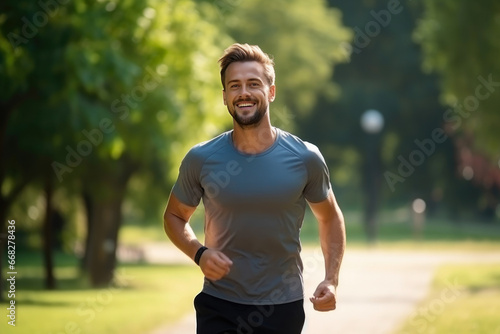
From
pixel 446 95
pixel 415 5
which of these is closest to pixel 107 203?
pixel 446 95

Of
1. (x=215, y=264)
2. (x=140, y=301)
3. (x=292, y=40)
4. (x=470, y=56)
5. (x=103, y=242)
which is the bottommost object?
(x=140, y=301)

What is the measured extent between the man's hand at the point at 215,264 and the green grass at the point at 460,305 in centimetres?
935

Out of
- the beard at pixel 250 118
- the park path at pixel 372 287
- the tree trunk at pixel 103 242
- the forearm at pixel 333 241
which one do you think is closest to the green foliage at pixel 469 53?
the park path at pixel 372 287

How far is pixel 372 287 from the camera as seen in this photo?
77.9 feet

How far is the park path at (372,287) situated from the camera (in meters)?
16.2

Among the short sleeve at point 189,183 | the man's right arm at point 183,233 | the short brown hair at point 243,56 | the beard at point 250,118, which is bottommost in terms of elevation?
the man's right arm at point 183,233

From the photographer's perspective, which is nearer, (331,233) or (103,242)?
(331,233)

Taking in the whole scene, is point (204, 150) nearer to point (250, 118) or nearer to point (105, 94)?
Answer: point (250, 118)

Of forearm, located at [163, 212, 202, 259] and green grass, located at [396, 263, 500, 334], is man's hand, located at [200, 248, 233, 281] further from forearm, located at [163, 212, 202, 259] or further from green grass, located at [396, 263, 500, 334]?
green grass, located at [396, 263, 500, 334]

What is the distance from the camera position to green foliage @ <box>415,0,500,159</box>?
22.5 m

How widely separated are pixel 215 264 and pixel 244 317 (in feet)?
1.17

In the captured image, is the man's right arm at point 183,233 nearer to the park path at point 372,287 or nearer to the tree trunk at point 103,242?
the park path at point 372,287

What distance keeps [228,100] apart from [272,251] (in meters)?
0.80

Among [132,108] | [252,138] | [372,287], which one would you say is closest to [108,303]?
[132,108]
